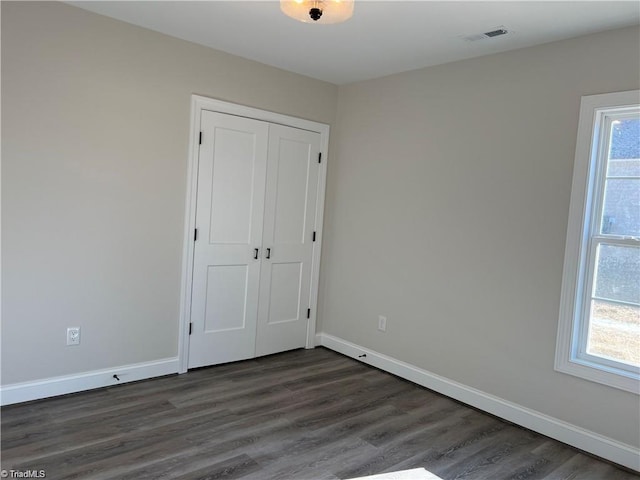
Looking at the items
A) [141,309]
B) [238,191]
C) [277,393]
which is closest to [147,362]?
[141,309]

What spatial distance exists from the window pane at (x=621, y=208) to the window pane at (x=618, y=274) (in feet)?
0.35

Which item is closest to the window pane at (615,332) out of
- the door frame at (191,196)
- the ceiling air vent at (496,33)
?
the ceiling air vent at (496,33)

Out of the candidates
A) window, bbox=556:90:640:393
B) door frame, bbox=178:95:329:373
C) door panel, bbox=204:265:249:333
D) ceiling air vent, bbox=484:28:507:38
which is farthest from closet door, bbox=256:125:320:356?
window, bbox=556:90:640:393

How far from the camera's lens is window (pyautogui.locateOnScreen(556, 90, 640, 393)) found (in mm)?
2658

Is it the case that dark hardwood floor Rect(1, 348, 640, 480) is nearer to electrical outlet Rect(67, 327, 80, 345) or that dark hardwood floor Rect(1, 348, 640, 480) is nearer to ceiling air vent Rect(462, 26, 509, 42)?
electrical outlet Rect(67, 327, 80, 345)

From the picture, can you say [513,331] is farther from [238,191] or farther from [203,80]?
[203,80]

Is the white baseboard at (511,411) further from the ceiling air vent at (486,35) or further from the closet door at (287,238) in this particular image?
the ceiling air vent at (486,35)

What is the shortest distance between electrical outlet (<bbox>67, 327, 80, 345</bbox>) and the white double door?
2.70 ft

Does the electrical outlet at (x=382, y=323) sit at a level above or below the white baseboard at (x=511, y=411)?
above

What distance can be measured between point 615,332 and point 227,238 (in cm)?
279

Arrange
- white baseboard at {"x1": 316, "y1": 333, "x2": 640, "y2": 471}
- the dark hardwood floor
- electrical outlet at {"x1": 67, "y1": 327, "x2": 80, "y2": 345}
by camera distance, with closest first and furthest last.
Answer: the dark hardwood floor < white baseboard at {"x1": 316, "y1": 333, "x2": 640, "y2": 471} < electrical outlet at {"x1": 67, "y1": 327, "x2": 80, "y2": 345}

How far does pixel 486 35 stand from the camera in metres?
2.89

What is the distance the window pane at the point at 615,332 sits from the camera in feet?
8.77

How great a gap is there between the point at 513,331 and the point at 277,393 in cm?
173
